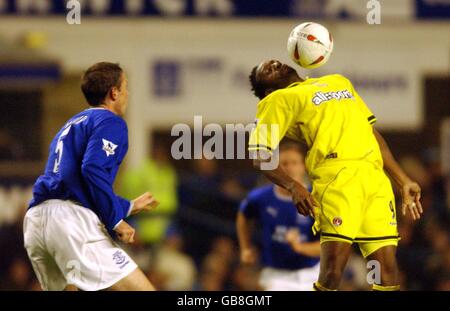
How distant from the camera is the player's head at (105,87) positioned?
7168 mm

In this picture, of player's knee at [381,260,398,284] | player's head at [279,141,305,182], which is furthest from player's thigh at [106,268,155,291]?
player's head at [279,141,305,182]

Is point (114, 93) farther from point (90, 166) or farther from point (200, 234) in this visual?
point (200, 234)

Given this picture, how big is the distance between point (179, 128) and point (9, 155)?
8.75 feet

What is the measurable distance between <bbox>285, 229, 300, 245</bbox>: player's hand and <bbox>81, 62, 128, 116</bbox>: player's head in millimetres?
2645

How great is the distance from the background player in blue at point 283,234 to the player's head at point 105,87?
2.46 metres

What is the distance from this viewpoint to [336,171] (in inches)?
277

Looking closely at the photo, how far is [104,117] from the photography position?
6.95 m

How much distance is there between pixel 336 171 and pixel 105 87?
1.66m

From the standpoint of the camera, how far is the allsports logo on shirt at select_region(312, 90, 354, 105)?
7074 millimetres

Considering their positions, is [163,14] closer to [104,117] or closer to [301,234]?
[301,234]

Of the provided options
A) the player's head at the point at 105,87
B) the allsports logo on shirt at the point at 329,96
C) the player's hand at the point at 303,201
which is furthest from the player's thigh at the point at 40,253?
the allsports logo on shirt at the point at 329,96

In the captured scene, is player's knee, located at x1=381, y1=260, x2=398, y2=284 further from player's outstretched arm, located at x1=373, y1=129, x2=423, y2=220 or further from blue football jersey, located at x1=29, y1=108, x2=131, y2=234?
blue football jersey, located at x1=29, y1=108, x2=131, y2=234

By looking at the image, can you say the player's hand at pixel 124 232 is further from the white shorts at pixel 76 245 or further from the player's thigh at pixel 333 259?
the player's thigh at pixel 333 259
